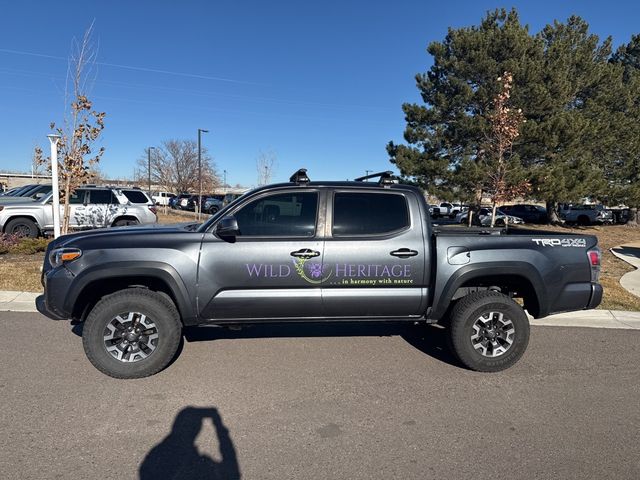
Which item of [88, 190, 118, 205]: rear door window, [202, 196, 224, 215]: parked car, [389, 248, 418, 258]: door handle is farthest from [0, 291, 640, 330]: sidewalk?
[202, 196, 224, 215]: parked car

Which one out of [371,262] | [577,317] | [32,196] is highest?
[32,196]

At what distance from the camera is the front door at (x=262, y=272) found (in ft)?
13.4

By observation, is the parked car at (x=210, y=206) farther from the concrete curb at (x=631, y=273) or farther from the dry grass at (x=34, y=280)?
the concrete curb at (x=631, y=273)

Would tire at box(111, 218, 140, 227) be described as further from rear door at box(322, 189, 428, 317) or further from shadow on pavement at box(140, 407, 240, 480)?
shadow on pavement at box(140, 407, 240, 480)

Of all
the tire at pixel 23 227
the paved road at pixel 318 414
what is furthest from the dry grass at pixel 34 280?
the paved road at pixel 318 414

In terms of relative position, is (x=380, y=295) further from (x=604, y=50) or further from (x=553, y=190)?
(x=604, y=50)

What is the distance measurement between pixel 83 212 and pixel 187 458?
11.4 meters

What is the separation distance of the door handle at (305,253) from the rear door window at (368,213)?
11.7 inches

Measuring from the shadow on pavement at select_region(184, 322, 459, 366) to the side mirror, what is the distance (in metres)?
1.70

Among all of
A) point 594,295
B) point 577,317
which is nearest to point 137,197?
Answer: point 577,317

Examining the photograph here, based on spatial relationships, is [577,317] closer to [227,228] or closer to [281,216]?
[281,216]

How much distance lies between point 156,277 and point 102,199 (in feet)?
32.9

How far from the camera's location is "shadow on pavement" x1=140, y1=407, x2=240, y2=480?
8.77ft

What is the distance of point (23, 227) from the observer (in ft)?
39.3
